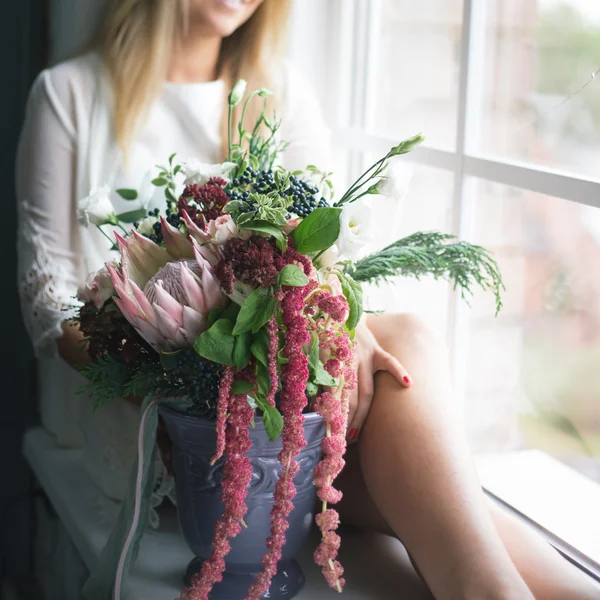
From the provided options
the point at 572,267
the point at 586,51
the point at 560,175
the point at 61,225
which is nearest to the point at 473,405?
the point at 572,267

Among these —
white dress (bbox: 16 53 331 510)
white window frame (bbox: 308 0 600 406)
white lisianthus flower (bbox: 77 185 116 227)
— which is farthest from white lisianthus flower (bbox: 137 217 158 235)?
white window frame (bbox: 308 0 600 406)

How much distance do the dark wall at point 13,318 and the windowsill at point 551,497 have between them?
776 millimetres

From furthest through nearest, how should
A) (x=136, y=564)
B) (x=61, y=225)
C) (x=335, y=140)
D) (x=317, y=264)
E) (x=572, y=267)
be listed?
1. (x=335, y=140)
2. (x=61, y=225)
3. (x=572, y=267)
4. (x=136, y=564)
5. (x=317, y=264)

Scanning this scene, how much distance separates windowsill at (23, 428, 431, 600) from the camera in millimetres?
940

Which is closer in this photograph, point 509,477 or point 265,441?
point 265,441

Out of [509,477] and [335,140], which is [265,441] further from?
[335,140]

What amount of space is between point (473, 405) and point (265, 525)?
1.92 ft

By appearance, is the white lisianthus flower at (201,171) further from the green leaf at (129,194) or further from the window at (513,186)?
the window at (513,186)

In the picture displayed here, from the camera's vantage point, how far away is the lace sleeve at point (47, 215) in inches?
49.5

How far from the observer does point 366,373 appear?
0.93 m

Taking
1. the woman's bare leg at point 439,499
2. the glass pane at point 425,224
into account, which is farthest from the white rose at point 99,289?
the glass pane at point 425,224

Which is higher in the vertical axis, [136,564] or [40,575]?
[136,564]

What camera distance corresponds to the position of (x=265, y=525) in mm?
857

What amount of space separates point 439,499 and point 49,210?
778mm
